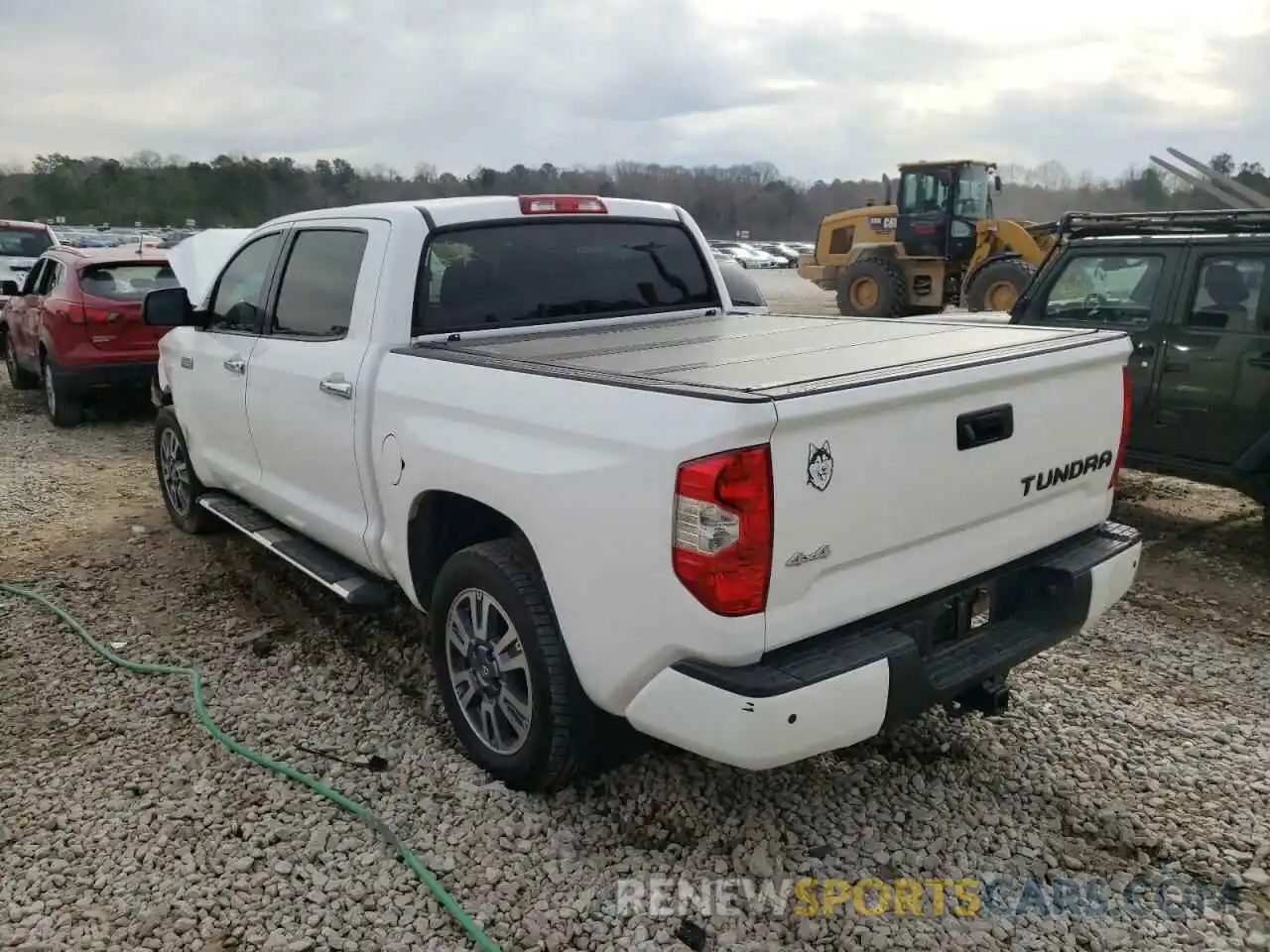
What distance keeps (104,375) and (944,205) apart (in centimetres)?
1317

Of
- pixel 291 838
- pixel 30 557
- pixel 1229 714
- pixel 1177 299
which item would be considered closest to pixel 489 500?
pixel 291 838

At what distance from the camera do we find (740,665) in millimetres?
2465

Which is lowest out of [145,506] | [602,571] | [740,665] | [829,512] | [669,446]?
[145,506]

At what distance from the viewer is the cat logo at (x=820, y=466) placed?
240cm

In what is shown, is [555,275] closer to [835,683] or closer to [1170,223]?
[835,683]

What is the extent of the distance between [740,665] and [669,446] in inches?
23.0

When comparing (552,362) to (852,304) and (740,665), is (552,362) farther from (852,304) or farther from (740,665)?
(852,304)

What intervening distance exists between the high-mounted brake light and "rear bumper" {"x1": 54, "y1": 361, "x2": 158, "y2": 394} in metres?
6.28

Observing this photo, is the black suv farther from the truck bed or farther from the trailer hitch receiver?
the trailer hitch receiver

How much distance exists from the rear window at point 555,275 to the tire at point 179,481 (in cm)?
257

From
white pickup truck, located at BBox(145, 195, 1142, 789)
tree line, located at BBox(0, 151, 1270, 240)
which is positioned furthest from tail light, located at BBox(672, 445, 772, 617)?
tree line, located at BBox(0, 151, 1270, 240)

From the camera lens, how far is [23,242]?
46.4ft

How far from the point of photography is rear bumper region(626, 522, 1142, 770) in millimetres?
2395

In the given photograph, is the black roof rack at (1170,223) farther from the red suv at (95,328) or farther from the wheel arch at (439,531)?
the red suv at (95,328)
